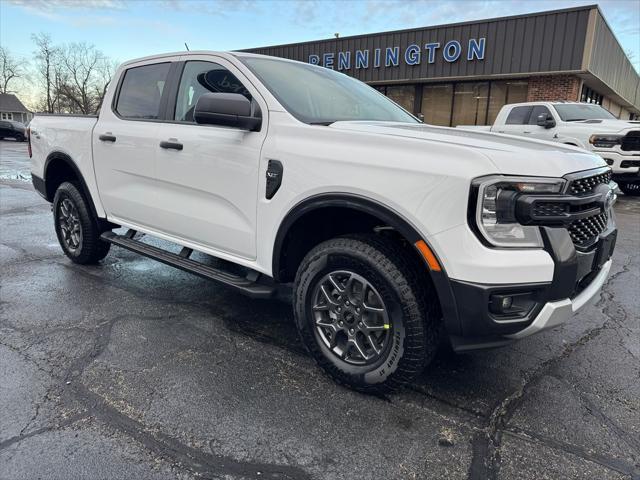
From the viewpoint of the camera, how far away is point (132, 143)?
3969 mm

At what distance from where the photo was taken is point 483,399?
2.75m

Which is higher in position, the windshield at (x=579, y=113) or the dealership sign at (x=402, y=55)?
the dealership sign at (x=402, y=55)

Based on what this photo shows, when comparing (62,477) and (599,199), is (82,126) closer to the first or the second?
(62,477)

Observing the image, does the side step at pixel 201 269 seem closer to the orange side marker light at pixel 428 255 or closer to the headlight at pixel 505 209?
the orange side marker light at pixel 428 255

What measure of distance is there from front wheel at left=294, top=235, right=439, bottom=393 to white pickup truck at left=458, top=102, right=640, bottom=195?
7.70 meters

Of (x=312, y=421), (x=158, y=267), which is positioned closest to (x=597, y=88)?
(x=158, y=267)

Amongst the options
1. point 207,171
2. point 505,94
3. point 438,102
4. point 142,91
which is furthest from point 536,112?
point 207,171

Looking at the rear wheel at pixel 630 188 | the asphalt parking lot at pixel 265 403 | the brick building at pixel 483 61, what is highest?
the brick building at pixel 483 61

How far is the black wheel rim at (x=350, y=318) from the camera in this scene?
2.65 m

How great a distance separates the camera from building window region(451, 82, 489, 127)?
59.2 feet

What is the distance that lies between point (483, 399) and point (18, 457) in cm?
233

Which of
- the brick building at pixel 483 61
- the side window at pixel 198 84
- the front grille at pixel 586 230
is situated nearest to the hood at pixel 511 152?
the front grille at pixel 586 230

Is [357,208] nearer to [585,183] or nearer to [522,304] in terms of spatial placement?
[522,304]

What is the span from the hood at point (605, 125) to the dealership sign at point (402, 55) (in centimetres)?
693
